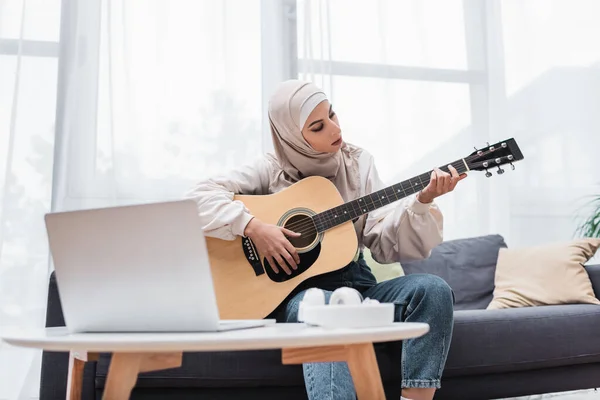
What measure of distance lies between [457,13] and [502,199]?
3.21 ft

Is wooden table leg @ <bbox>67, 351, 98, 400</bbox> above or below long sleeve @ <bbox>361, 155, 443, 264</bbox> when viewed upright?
below

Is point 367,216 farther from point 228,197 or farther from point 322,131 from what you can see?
point 228,197

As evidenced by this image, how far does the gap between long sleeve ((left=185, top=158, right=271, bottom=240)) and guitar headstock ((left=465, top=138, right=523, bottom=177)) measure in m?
0.60

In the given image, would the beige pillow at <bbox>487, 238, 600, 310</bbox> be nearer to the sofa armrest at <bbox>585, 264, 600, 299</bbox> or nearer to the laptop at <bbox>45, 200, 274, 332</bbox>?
the sofa armrest at <bbox>585, 264, 600, 299</bbox>

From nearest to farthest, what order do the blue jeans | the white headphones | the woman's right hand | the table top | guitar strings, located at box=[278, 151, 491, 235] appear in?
1. the table top
2. the white headphones
3. the blue jeans
4. the woman's right hand
5. guitar strings, located at box=[278, 151, 491, 235]

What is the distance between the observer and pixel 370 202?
1.68 m

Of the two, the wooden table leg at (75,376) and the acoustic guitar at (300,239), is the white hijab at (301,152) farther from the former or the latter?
the wooden table leg at (75,376)

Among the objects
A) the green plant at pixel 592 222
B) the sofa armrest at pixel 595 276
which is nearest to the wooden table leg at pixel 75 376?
the sofa armrest at pixel 595 276

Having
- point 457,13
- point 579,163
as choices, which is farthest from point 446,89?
point 579,163

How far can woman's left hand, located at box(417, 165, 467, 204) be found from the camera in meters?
1.56

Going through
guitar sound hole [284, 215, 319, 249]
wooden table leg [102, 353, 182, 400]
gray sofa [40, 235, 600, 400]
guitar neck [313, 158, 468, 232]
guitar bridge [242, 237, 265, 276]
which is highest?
guitar neck [313, 158, 468, 232]

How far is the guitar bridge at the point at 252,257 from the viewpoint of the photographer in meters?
1.58

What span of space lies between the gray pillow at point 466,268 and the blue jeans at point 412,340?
0.83m

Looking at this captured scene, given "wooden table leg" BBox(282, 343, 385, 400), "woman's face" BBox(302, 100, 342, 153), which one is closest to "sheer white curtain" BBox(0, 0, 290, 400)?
"woman's face" BBox(302, 100, 342, 153)
